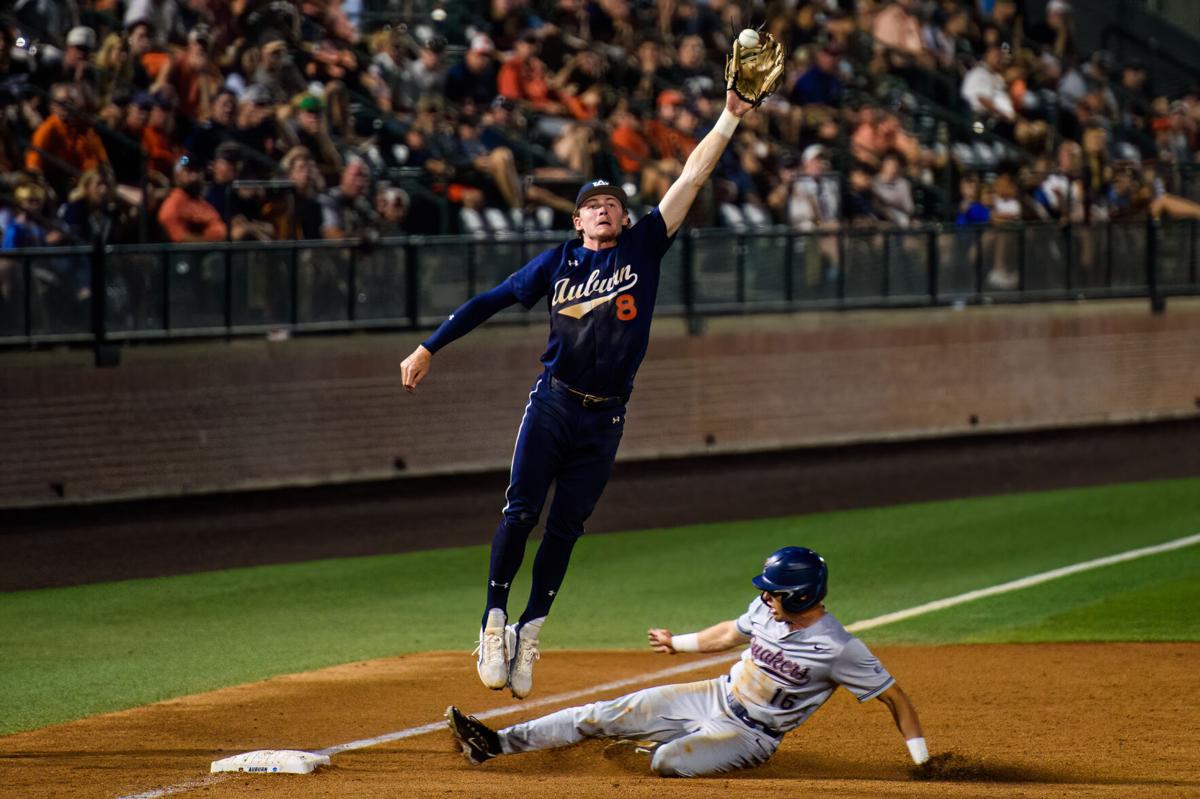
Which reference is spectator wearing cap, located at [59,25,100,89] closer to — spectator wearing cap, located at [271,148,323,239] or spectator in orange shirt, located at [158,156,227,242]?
spectator in orange shirt, located at [158,156,227,242]

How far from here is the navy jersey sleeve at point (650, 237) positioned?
26.5 feet

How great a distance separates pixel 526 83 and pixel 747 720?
548 inches

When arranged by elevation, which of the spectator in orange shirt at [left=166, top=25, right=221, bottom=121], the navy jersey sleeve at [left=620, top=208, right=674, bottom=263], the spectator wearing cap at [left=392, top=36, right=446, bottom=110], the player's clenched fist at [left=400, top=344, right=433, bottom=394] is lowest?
the player's clenched fist at [left=400, top=344, right=433, bottom=394]

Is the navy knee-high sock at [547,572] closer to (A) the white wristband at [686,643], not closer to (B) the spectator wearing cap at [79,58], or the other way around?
(A) the white wristband at [686,643]

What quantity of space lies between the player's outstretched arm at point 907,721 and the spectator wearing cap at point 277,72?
12.1m

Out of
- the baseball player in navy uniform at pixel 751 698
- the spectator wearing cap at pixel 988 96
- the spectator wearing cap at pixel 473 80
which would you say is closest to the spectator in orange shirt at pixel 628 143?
the spectator wearing cap at pixel 473 80

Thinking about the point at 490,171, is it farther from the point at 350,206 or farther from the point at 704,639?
the point at 704,639

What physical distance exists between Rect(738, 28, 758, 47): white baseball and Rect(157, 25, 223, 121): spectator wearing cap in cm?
998

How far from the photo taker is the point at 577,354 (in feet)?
26.2

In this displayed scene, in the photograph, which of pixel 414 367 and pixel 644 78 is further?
pixel 644 78

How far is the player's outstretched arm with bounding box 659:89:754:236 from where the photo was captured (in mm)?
8039

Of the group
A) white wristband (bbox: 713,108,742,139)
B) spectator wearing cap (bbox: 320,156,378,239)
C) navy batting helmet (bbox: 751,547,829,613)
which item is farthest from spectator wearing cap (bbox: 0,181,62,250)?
navy batting helmet (bbox: 751,547,829,613)

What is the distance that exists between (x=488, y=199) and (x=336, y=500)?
3715 millimetres

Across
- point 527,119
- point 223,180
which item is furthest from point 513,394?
point 223,180
